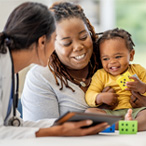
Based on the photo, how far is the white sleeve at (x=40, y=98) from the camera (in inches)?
88.5

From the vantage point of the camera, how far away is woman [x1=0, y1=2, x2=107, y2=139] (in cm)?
154

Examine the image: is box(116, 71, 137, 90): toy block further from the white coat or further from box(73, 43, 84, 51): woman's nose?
the white coat

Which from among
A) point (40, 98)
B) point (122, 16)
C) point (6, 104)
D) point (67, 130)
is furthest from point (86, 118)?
point (122, 16)

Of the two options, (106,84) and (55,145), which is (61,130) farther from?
(106,84)

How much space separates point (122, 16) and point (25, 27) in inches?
155

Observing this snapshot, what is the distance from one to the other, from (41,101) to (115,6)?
3430 millimetres

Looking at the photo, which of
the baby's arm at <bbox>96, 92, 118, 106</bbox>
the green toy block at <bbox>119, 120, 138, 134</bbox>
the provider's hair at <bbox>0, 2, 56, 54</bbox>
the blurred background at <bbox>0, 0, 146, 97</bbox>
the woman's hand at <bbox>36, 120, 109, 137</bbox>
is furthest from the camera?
the blurred background at <bbox>0, 0, 146, 97</bbox>

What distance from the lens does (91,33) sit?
250 centimetres

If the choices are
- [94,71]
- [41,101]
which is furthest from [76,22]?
[41,101]

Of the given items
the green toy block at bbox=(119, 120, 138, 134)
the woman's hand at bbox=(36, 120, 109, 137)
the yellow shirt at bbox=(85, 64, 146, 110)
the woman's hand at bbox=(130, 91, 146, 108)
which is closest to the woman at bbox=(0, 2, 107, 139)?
the woman's hand at bbox=(36, 120, 109, 137)

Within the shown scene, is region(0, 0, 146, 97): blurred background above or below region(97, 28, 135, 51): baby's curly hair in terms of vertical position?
above

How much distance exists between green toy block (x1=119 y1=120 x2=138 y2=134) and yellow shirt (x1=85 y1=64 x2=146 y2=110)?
16.0 inches

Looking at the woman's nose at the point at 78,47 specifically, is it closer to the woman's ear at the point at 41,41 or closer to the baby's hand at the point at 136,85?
the baby's hand at the point at 136,85

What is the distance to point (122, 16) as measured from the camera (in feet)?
17.8
